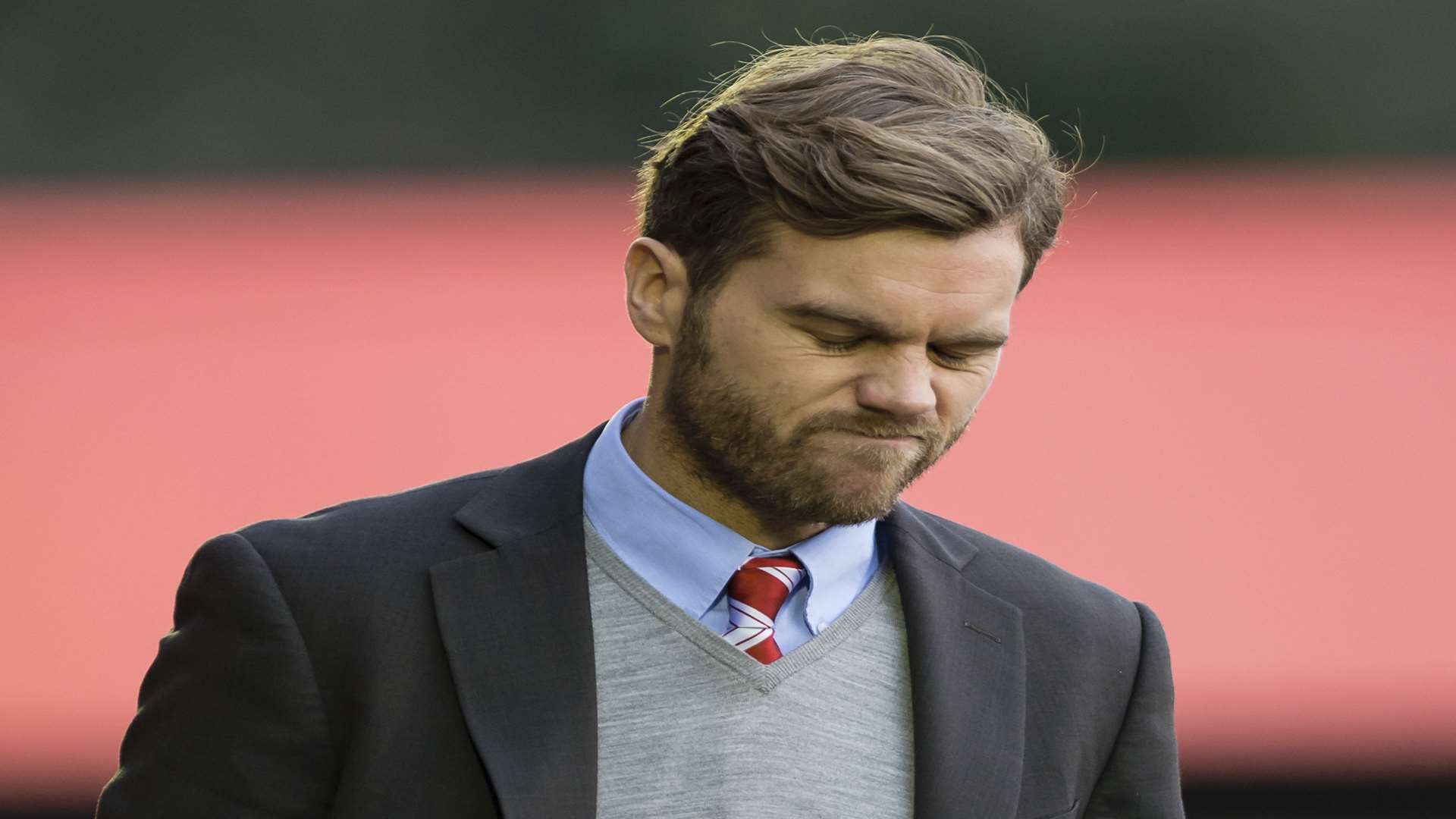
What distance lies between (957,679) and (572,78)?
12.2ft

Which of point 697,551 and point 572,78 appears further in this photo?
point 572,78

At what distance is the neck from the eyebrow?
0.83 feet

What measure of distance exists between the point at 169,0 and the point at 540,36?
3.84ft

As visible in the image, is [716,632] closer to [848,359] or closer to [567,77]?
[848,359]

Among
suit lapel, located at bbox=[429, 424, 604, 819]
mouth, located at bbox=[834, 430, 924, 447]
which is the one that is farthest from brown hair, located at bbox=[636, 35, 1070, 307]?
suit lapel, located at bbox=[429, 424, 604, 819]

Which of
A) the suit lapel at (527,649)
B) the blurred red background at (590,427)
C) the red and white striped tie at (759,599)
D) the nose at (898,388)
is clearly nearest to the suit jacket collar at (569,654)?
Result: the suit lapel at (527,649)

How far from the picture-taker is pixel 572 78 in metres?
5.27

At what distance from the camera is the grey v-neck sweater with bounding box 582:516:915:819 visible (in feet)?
5.86

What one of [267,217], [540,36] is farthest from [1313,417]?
[267,217]

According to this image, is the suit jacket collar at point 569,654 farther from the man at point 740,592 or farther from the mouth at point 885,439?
the mouth at point 885,439

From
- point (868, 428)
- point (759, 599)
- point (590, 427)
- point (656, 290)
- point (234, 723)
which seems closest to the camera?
point (234, 723)

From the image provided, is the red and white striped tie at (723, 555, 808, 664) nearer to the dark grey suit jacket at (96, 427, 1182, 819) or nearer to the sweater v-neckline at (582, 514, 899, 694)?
the sweater v-neckline at (582, 514, 899, 694)

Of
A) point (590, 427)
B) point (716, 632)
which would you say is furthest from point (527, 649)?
point (590, 427)

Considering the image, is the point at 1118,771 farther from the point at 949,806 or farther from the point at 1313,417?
the point at 1313,417
